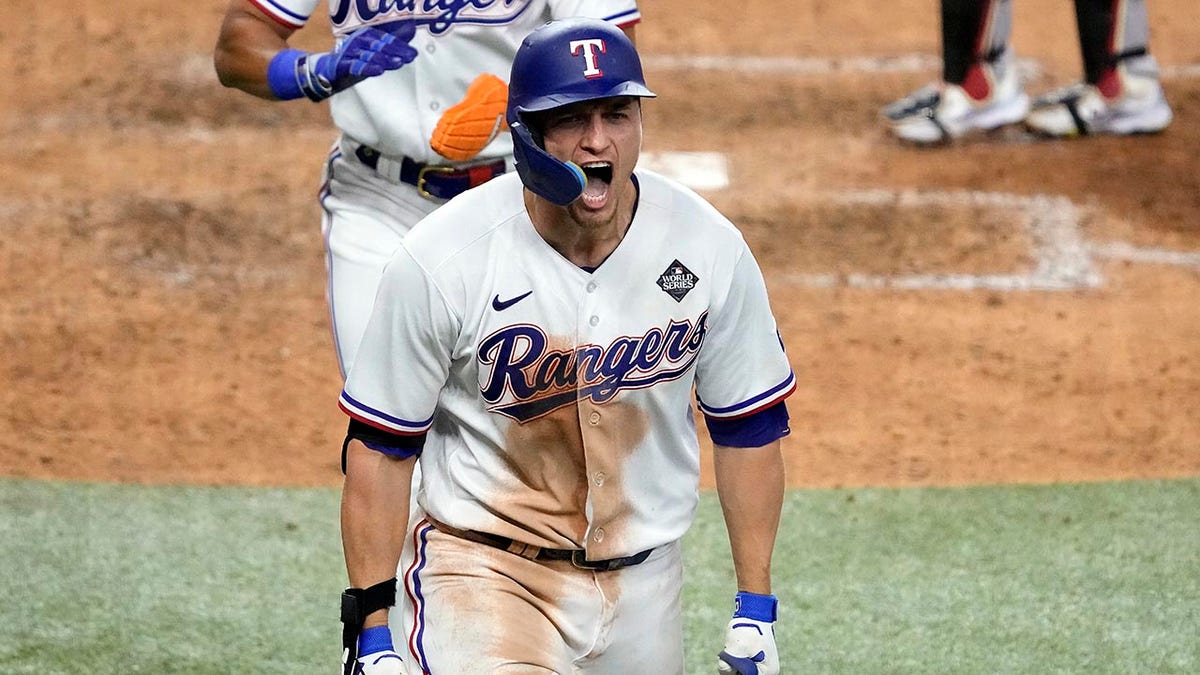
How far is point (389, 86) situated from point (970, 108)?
520 centimetres

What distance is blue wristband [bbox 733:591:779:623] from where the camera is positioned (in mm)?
3369

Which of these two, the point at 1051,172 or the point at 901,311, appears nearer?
the point at 901,311

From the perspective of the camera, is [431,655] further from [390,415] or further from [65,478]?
[65,478]

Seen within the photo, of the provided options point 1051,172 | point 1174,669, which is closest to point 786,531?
point 1174,669

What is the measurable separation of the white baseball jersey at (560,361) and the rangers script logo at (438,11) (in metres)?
1.31

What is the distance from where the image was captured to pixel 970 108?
30.0 feet

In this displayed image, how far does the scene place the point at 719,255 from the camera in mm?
3320

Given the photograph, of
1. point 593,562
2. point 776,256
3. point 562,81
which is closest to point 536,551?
point 593,562

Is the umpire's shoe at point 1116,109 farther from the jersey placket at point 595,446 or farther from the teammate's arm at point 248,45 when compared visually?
the jersey placket at point 595,446

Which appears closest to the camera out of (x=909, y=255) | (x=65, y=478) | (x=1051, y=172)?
(x=65, y=478)

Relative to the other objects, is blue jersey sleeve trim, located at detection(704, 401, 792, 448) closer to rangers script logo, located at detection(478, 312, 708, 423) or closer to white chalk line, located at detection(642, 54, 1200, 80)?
rangers script logo, located at detection(478, 312, 708, 423)

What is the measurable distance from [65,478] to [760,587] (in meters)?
3.36

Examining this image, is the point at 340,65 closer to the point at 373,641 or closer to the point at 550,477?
the point at 550,477

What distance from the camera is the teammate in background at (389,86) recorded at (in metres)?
4.45
